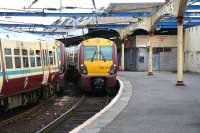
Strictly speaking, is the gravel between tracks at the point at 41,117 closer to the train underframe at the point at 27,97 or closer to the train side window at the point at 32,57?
the train underframe at the point at 27,97

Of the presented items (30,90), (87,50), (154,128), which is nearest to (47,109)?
(30,90)

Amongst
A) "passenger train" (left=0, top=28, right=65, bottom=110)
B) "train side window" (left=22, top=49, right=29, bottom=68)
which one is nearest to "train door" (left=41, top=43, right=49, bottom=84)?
"passenger train" (left=0, top=28, right=65, bottom=110)

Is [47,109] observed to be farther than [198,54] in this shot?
No

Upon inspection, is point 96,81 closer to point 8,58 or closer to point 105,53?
point 105,53

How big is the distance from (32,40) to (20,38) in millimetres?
2038

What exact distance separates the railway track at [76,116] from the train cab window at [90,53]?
7.13 ft

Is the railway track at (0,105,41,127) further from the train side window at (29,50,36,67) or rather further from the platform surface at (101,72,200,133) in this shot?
the platform surface at (101,72,200,133)

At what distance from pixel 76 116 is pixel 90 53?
958 centimetres

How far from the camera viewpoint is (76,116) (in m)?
19.6

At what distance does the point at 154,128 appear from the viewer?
495 inches

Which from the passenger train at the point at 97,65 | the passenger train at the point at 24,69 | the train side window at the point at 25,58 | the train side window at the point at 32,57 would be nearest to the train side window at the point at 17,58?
the passenger train at the point at 24,69

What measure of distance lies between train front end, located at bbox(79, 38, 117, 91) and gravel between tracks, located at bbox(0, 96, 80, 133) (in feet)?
6.54

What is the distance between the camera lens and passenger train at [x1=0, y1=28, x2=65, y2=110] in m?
16.2

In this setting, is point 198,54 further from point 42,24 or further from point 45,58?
point 45,58
